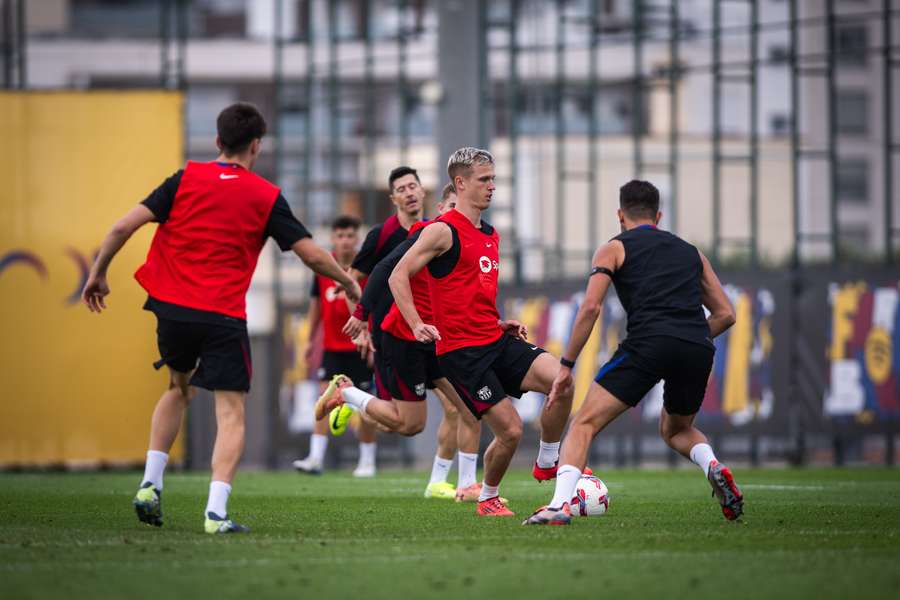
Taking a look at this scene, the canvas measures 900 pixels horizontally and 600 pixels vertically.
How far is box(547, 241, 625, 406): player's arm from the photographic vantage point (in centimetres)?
745

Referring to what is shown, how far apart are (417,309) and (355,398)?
0.79m

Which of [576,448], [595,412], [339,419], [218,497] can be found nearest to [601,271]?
[595,412]

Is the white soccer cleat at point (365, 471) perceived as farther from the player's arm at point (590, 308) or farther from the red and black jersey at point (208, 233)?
the red and black jersey at point (208, 233)

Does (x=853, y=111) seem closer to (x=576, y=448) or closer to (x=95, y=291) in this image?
(x=576, y=448)

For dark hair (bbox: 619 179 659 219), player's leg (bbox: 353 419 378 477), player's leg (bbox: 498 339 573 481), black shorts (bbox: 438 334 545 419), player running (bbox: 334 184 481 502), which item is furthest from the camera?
player's leg (bbox: 353 419 378 477)

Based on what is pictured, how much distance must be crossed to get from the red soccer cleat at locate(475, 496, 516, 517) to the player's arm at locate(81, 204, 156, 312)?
252 centimetres

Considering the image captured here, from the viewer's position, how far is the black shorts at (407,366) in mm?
10008

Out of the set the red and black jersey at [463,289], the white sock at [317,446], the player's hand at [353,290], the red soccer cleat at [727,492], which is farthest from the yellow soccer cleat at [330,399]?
the white sock at [317,446]

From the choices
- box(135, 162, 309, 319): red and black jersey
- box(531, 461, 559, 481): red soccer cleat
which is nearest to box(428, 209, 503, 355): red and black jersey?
box(531, 461, 559, 481): red soccer cleat

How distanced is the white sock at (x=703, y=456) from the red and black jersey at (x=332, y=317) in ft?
20.2

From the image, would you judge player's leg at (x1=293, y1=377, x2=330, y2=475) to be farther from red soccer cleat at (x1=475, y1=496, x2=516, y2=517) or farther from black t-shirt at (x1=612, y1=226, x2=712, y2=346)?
black t-shirt at (x1=612, y1=226, x2=712, y2=346)

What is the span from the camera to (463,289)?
8.47 meters

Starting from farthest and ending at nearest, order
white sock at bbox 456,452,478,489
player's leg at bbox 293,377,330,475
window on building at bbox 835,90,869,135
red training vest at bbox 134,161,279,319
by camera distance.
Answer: window on building at bbox 835,90,869,135
player's leg at bbox 293,377,330,475
white sock at bbox 456,452,478,489
red training vest at bbox 134,161,279,319

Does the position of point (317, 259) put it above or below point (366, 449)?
above
